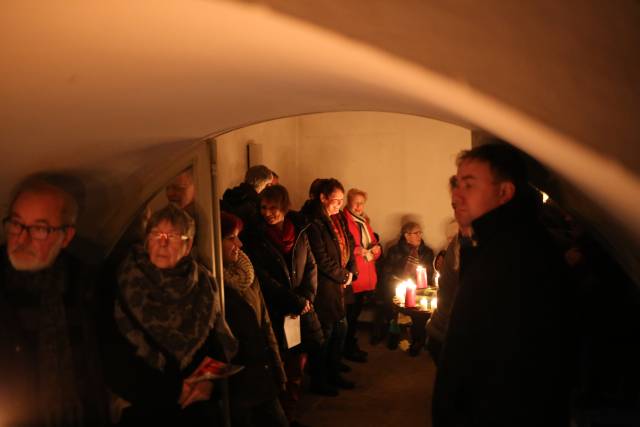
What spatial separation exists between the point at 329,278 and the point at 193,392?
1.89 meters

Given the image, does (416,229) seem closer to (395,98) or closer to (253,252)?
(253,252)

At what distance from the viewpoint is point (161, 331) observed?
260 cm

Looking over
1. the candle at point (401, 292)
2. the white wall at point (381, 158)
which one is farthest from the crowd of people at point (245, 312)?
the white wall at point (381, 158)

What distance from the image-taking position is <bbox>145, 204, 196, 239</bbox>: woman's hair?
8.71 ft

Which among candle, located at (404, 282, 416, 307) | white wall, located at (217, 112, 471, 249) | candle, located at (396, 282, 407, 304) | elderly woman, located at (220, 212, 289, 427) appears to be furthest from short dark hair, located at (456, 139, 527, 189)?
white wall, located at (217, 112, 471, 249)

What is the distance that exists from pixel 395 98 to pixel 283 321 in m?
1.90

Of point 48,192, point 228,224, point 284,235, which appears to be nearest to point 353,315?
point 284,235

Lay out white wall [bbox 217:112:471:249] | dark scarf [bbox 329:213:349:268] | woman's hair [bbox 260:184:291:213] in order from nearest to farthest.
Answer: woman's hair [bbox 260:184:291:213] < dark scarf [bbox 329:213:349:268] < white wall [bbox 217:112:471:249]

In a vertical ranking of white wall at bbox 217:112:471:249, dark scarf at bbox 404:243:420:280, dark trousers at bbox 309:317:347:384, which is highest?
white wall at bbox 217:112:471:249

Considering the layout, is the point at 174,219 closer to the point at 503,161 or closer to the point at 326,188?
the point at 503,161

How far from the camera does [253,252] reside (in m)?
3.57

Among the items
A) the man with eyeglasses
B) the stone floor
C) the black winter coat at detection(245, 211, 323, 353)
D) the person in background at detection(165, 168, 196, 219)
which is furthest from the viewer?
the stone floor

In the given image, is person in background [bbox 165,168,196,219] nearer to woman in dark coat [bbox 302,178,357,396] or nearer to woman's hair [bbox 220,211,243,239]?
woman's hair [bbox 220,211,243,239]

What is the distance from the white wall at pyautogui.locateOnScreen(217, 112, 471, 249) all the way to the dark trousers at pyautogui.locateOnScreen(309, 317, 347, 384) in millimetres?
2667
